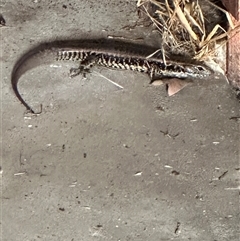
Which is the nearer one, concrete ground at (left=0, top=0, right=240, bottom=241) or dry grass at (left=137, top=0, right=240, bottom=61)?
dry grass at (left=137, top=0, right=240, bottom=61)

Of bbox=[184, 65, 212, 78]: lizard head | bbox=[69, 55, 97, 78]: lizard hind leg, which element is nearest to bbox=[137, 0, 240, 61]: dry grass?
bbox=[184, 65, 212, 78]: lizard head

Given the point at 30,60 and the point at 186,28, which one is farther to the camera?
the point at 30,60

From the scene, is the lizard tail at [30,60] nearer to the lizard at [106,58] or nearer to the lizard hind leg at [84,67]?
the lizard at [106,58]

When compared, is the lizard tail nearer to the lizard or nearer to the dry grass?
the lizard

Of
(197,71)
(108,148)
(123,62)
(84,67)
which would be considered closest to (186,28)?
(197,71)

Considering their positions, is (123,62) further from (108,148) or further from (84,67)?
(108,148)

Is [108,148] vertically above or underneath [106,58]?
underneath

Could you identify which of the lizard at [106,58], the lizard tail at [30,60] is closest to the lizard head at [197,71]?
the lizard at [106,58]

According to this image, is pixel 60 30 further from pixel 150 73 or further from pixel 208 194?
pixel 208 194
